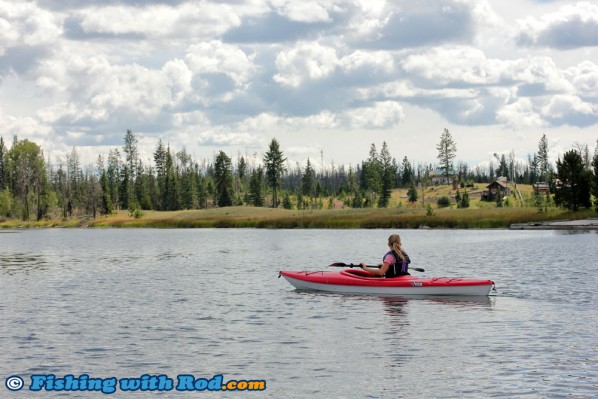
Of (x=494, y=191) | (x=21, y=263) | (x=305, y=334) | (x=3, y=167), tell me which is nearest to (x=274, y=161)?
(x=494, y=191)

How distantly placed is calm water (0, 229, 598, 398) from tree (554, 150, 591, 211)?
145 ft

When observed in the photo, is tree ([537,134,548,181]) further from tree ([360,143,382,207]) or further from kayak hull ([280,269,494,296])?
kayak hull ([280,269,494,296])

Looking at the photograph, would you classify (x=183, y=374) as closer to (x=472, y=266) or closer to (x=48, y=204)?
(x=472, y=266)

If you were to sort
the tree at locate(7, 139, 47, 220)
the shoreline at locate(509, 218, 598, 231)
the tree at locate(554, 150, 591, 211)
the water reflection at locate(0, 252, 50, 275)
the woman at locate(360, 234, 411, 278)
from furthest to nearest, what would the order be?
1. the tree at locate(7, 139, 47, 220)
2. the tree at locate(554, 150, 591, 211)
3. the shoreline at locate(509, 218, 598, 231)
4. the water reflection at locate(0, 252, 50, 275)
5. the woman at locate(360, 234, 411, 278)

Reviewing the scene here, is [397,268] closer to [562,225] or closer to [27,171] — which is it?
[562,225]

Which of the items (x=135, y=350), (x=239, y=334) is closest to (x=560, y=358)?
(x=239, y=334)

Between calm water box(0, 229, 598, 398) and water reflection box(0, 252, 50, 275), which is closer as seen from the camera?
calm water box(0, 229, 598, 398)

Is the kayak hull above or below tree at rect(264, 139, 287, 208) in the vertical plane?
below

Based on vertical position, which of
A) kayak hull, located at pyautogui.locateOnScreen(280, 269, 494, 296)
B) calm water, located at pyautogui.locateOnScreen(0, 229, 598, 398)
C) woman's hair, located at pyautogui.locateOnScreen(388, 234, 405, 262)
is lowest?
calm water, located at pyautogui.locateOnScreen(0, 229, 598, 398)

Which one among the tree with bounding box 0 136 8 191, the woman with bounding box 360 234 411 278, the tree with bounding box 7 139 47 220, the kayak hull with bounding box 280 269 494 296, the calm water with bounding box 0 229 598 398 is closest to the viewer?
the calm water with bounding box 0 229 598 398

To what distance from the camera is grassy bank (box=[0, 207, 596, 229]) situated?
81938mm

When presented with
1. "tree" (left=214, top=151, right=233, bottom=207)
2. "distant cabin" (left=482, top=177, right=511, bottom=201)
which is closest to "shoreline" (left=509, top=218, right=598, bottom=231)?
"distant cabin" (left=482, top=177, right=511, bottom=201)

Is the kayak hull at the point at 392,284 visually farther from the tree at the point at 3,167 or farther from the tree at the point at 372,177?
the tree at the point at 3,167

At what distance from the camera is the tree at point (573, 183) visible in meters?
79.4
